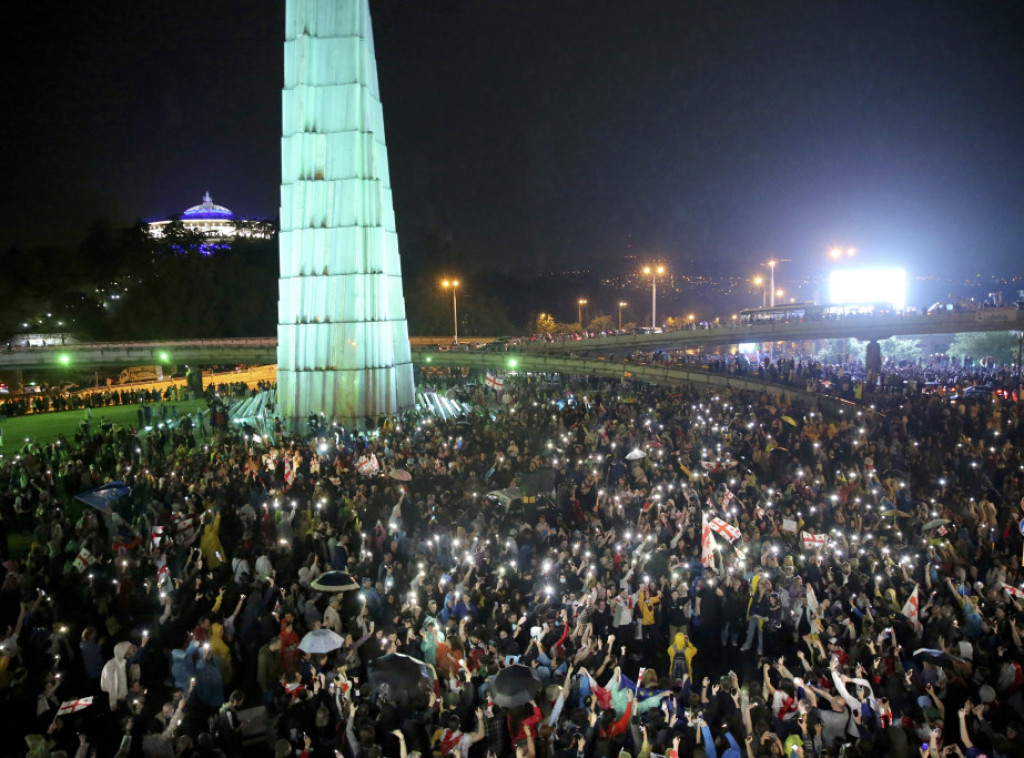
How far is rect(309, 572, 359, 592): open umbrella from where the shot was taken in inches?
399

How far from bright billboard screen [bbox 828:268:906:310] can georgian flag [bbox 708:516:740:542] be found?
70.1 m

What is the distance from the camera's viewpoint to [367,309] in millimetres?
31766

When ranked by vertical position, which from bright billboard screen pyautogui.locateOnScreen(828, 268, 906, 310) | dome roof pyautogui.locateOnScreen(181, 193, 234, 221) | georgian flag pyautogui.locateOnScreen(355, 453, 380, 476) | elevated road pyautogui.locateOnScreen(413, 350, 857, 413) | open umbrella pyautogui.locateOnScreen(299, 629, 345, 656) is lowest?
open umbrella pyautogui.locateOnScreen(299, 629, 345, 656)

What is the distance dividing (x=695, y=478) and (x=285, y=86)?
83.8 ft

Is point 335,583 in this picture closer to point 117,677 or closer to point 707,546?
point 117,677

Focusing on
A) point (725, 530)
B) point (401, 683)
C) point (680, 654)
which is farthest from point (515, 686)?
point (725, 530)

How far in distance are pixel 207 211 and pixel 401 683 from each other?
187m

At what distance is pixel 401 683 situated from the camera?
7578 mm

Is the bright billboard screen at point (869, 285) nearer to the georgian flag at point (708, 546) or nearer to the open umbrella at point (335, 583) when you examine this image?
the georgian flag at point (708, 546)

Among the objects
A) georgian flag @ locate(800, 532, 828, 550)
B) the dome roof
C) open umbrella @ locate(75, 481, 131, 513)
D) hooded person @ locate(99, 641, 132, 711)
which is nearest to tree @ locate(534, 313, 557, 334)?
open umbrella @ locate(75, 481, 131, 513)

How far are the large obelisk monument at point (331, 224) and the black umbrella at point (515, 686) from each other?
2533cm

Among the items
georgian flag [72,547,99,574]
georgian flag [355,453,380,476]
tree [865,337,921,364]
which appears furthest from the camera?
tree [865,337,921,364]

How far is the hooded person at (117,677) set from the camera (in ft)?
27.0

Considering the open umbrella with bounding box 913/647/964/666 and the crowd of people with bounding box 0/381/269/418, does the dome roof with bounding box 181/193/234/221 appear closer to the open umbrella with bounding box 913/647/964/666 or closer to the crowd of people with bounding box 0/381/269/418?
the crowd of people with bounding box 0/381/269/418
